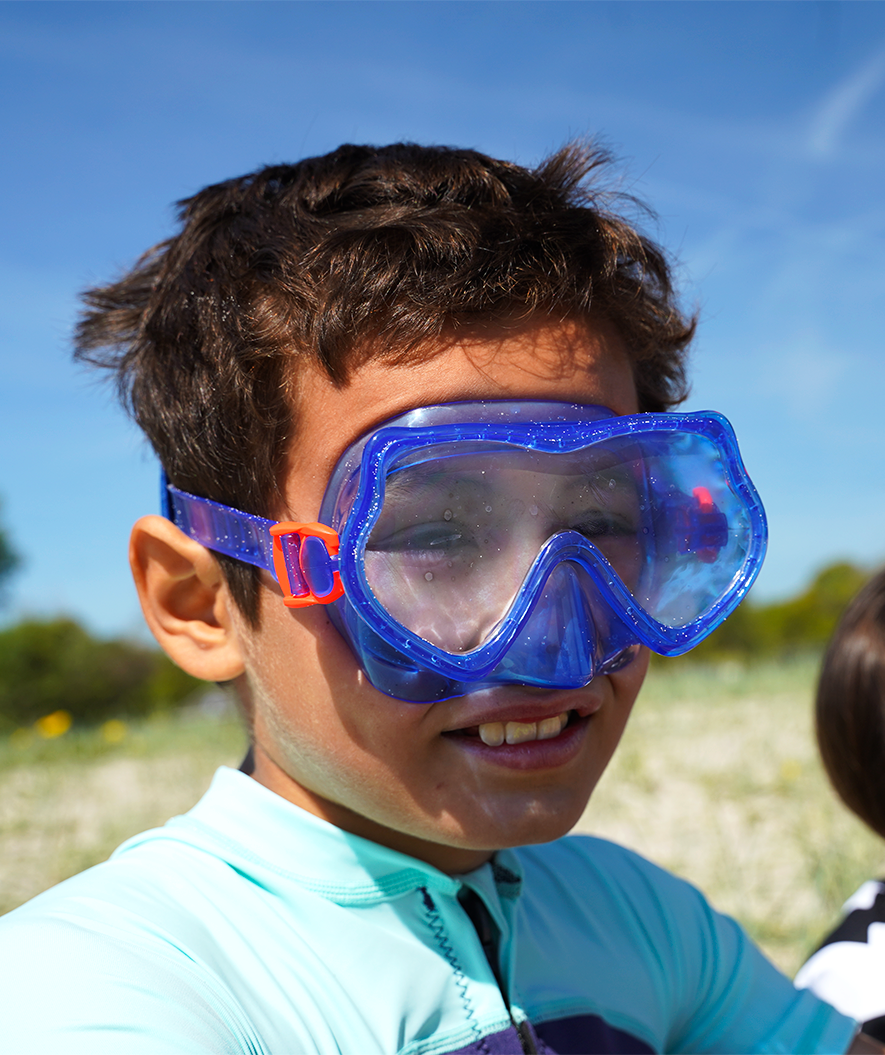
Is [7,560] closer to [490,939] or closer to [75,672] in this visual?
[75,672]

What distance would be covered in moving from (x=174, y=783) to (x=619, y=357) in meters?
5.15

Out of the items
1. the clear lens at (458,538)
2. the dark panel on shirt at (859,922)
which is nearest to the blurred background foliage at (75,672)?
the dark panel on shirt at (859,922)

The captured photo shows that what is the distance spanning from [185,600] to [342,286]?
24.7 inches

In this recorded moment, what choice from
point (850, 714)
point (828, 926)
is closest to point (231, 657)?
point (850, 714)

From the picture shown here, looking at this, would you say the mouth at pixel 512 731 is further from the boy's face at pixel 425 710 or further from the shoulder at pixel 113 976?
the shoulder at pixel 113 976

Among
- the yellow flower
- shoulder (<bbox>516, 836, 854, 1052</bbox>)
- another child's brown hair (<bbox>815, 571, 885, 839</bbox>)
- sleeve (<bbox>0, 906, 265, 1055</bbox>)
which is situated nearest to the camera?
sleeve (<bbox>0, 906, 265, 1055</bbox>)

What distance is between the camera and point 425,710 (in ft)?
4.27

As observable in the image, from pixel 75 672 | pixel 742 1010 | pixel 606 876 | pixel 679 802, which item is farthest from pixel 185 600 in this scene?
pixel 75 672

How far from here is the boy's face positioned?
51.4 inches

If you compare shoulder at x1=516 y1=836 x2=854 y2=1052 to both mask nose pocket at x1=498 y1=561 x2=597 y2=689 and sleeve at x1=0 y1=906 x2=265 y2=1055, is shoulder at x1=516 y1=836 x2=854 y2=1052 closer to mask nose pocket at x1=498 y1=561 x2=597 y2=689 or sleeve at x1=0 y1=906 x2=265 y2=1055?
mask nose pocket at x1=498 y1=561 x2=597 y2=689

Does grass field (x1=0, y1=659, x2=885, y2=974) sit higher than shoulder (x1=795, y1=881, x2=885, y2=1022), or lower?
lower

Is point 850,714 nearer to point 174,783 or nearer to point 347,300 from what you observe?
point 347,300

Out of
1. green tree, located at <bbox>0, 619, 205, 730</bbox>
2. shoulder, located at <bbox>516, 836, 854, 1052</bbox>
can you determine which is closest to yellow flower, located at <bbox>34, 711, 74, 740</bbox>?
shoulder, located at <bbox>516, 836, 854, 1052</bbox>

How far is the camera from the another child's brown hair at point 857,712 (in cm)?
236
